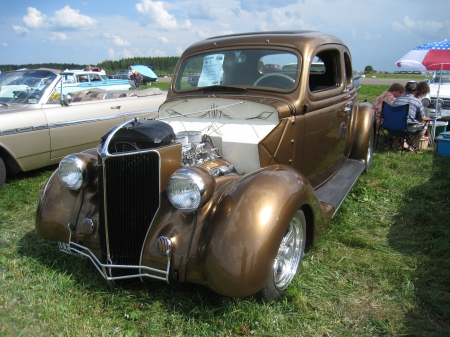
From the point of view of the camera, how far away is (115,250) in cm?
267

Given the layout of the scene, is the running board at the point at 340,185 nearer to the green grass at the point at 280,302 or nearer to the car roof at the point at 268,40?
the green grass at the point at 280,302

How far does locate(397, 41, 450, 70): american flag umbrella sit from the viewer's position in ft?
26.8

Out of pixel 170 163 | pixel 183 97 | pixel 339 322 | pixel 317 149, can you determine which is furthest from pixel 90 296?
pixel 317 149

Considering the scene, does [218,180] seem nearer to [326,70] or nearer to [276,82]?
[276,82]

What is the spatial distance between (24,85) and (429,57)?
25.8 feet

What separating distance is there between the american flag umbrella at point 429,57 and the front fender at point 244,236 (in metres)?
7.27

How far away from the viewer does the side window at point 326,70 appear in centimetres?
435

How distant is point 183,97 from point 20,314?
2.24 metres

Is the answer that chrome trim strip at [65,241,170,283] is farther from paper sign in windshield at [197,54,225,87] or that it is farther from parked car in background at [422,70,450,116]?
parked car in background at [422,70,450,116]

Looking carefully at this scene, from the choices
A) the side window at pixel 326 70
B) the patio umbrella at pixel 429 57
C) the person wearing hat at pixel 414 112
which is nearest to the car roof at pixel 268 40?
the side window at pixel 326 70

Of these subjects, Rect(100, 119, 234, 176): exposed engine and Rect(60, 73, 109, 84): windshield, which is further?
Rect(60, 73, 109, 84): windshield

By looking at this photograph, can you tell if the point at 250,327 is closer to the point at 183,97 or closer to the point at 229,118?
the point at 229,118

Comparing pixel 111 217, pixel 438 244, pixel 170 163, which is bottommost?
pixel 438 244

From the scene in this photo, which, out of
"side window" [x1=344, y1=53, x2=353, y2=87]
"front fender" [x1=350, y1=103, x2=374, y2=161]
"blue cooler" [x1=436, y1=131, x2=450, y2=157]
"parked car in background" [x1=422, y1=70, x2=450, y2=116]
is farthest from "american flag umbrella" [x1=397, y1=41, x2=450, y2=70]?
"side window" [x1=344, y1=53, x2=353, y2=87]
